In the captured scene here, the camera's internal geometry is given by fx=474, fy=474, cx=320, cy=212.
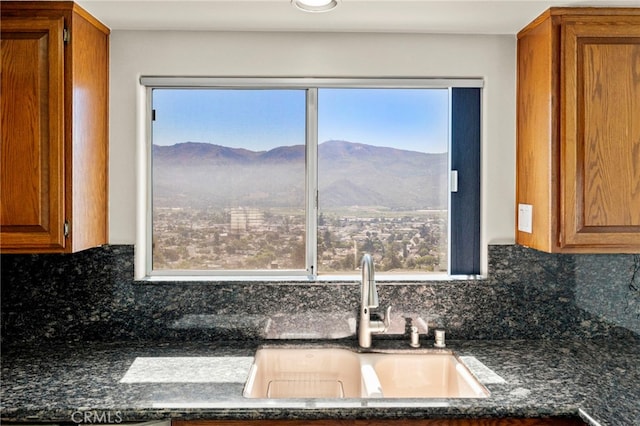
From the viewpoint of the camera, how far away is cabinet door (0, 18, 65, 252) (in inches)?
66.9

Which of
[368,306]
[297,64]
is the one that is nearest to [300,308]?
[368,306]

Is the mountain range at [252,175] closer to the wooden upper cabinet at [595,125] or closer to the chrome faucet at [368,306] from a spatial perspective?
the chrome faucet at [368,306]

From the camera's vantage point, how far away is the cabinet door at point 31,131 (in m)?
1.70

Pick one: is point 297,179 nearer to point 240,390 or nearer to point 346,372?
point 346,372

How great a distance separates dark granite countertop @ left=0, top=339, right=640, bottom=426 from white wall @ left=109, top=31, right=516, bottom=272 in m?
0.52

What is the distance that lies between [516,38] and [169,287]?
186 cm

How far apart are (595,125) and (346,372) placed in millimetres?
1354

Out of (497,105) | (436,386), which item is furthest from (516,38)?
(436,386)

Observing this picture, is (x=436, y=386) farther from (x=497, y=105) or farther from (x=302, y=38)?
(x=302, y=38)

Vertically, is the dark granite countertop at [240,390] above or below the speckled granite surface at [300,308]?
below

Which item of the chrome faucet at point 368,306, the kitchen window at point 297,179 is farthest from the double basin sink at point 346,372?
the kitchen window at point 297,179

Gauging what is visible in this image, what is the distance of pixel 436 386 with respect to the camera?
192cm
